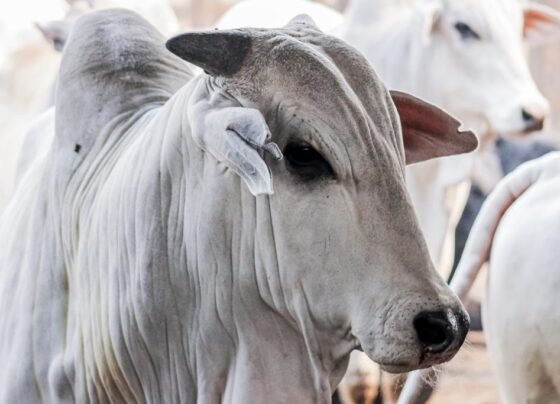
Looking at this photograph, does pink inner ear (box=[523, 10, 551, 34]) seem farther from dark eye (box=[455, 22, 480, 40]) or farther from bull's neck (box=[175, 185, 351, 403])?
→ bull's neck (box=[175, 185, 351, 403])

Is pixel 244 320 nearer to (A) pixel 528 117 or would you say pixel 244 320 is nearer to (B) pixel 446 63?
(A) pixel 528 117

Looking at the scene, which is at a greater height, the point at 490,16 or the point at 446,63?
the point at 490,16

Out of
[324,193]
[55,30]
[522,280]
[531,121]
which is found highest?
[324,193]

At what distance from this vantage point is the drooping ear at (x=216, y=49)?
206cm

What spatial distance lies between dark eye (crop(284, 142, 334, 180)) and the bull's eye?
2876 millimetres

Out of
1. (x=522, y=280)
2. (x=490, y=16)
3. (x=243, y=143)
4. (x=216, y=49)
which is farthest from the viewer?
(x=490, y=16)

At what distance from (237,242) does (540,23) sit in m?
3.33

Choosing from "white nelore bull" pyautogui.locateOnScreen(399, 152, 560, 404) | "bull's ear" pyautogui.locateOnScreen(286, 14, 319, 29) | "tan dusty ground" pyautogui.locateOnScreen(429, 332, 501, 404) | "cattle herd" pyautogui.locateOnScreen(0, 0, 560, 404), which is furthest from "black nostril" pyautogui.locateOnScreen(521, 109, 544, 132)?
"bull's ear" pyautogui.locateOnScreen(286, 14, 319, 29)

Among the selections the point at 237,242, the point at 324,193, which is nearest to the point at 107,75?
the point at 237,242

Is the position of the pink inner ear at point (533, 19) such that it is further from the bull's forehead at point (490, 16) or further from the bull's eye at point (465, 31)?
the bull's eye at point (465, 31)

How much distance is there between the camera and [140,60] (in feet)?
8.20

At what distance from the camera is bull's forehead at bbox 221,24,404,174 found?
2.00 m

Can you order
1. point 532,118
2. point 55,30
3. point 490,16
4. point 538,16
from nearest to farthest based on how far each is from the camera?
1. point 532,118
2. point 490,16
3. point 55,30
4. point 538,16

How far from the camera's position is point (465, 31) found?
15.7ft
